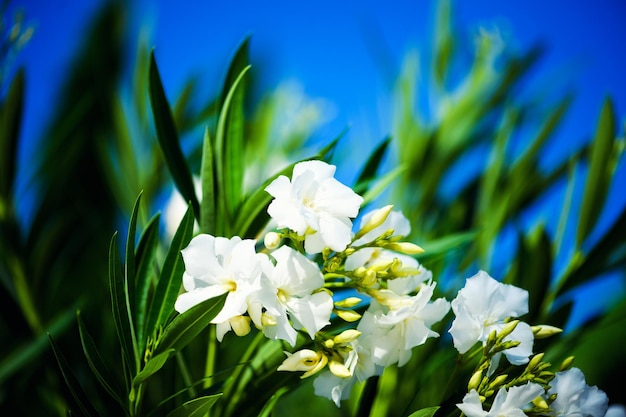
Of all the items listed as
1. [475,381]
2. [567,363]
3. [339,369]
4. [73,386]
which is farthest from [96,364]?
[567,363]

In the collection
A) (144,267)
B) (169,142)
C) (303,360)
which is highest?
(169,142)

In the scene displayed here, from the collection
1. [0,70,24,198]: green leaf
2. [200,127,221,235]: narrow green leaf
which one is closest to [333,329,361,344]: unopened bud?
[200,127,221,235]: narrow green leaf

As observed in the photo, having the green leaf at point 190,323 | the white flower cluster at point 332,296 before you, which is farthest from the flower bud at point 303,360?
the green leaf at point 190,323

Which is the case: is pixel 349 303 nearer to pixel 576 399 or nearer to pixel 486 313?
pixel 486 313

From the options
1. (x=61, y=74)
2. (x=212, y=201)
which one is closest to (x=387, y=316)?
(x=212, y=201)

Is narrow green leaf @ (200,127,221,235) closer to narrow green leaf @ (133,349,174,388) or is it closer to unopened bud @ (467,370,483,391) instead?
narrow green leaf @ (133,349,174,388)

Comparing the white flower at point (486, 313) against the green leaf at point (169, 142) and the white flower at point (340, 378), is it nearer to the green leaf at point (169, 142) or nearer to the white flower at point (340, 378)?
the white flower at point (340, 378)
